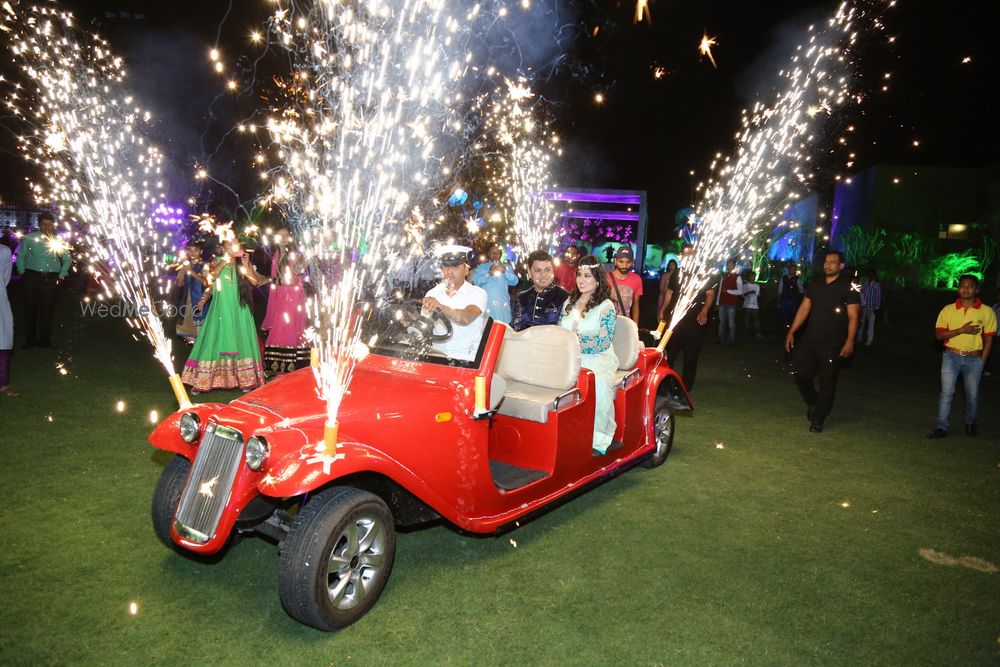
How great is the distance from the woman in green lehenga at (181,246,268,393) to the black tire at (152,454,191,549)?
157 inches

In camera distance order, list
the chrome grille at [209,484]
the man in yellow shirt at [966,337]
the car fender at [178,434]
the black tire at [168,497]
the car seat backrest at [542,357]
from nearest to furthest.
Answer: the chrome grille at [209,484]
the car fender at [178,434]
the black tire at [168,497]
the car seat backrest at [542,357]
the man in yellow shirt at [966,337]

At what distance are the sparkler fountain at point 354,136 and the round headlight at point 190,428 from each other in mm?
678

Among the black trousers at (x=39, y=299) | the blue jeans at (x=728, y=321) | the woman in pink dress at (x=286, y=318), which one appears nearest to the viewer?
the woman in pink dress at (x=286, y=318)

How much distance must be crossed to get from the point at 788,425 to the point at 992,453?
1.97m

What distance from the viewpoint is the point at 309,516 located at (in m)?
3.30

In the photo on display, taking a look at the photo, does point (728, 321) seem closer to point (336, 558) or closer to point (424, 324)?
point (424, 324)

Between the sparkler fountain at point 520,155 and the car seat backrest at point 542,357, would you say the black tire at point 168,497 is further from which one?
the sparkler fountain at point 520,155

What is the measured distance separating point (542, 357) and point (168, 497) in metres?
2.63

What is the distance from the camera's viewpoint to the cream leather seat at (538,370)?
4.66 metres

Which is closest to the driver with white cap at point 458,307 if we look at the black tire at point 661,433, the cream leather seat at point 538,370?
the cream leather seat at point 538,370

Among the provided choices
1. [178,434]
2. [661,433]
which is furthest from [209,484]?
[661,433]

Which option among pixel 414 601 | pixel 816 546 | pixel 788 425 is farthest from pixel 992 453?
pixel 414 601

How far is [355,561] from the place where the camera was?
3484mm

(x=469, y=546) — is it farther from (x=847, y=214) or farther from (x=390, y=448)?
(x=847, y=214)
